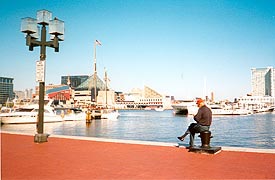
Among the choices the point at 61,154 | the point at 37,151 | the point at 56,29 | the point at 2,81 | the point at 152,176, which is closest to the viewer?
the point at 152,176

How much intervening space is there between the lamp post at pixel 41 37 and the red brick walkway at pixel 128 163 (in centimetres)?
208

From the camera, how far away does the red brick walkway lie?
6.59 meters

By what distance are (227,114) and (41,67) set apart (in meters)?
101

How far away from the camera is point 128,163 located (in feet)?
25.8

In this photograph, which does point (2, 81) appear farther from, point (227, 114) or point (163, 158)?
point (163, 158)

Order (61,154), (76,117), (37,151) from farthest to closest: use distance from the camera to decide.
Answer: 1. (76,117)
2. (37,151)
3. (61,154)

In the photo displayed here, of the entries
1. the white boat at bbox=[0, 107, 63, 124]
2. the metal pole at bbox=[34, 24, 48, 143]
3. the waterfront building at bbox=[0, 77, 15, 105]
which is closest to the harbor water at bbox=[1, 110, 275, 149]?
the white boat at bbox=[0, 107, 63, 124]

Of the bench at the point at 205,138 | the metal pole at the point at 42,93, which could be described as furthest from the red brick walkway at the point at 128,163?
the metal pole at the point at 42,93

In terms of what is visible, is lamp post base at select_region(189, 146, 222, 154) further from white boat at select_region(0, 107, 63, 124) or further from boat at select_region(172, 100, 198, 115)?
boat at select_region(172, 100, 198, 115)

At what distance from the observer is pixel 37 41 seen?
1256 centimetres

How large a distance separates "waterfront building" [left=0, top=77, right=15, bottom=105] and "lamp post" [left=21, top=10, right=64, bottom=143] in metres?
123

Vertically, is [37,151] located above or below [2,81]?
below

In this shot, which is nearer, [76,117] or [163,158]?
[163,158]

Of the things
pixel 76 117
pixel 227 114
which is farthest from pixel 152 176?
pixel 227 114
